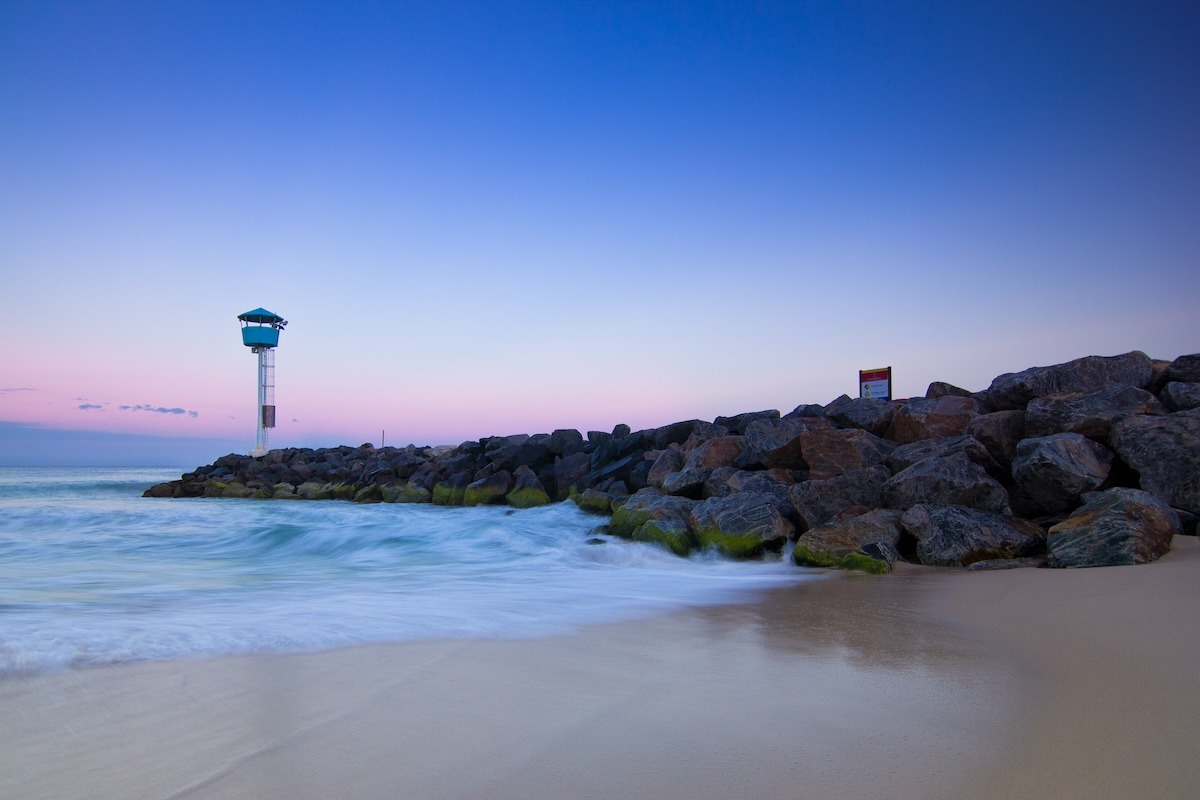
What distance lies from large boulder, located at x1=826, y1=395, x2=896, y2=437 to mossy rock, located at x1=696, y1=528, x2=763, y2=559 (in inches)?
96.0

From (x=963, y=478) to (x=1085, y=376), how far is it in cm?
223

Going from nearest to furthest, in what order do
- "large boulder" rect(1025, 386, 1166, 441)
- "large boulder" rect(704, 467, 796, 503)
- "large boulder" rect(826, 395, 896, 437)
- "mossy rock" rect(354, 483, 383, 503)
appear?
"large boulder" rect(1025, 386, 1166, 441), "large boulder" rect(704, 467, 796, 503), "large boulder" rect(826, 395, 896, 437), "mossy rock" rect(354, 483, 383, 503)

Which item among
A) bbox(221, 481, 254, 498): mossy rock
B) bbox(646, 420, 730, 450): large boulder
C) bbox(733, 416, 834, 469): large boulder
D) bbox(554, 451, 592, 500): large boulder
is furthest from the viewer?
bbox(221, 481, 254, 498): mossy rock

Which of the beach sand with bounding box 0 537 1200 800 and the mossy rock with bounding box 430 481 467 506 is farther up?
the beach sand with bounding box 0 537 1200 800

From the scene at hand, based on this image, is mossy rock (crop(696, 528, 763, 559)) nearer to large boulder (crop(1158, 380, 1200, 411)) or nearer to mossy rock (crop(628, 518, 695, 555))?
mossy rock (crop(628, 518, 695, 555))

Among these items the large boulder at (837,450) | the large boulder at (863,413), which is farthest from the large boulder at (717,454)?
the large boulder at (863,413)

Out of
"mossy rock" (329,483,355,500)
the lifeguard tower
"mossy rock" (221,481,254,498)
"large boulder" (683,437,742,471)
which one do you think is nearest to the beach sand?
"large boulder" (683,437,742,471)

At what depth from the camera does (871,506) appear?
6.12m

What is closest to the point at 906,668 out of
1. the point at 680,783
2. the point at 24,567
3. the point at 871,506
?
the point at 680,783

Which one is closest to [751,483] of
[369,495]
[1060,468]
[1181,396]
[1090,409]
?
[1060,468]

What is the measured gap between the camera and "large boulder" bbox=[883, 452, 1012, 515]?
5477 millimetres

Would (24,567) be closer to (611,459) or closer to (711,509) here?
(711,509)

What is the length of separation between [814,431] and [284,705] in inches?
234

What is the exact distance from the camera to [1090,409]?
5.82 metres
